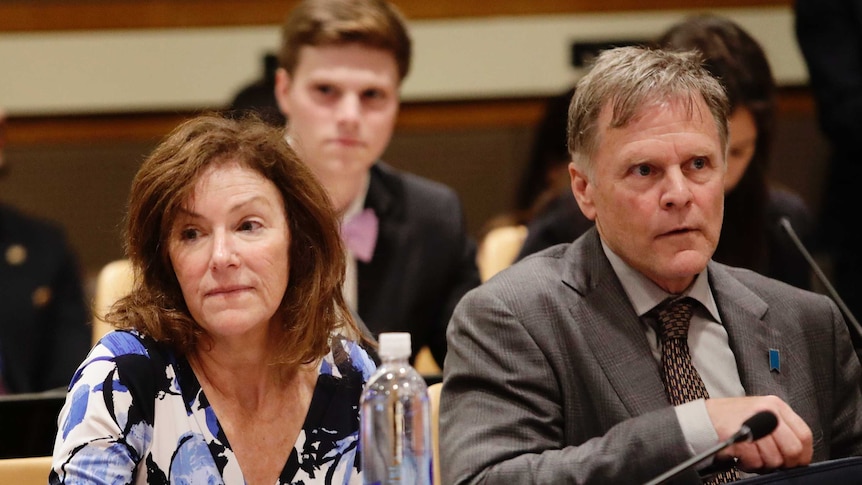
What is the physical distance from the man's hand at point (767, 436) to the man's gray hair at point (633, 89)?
579 millimetres

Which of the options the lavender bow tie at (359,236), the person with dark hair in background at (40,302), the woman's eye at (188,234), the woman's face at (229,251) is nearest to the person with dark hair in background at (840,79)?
the lavender bow tie at (359,236)

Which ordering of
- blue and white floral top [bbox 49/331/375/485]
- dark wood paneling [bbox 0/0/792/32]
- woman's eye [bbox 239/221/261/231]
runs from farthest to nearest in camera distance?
dark wood paneling [bbox 0/0/792/32] → woman's eye [bbox 239/221/261/231] → blue and white floral top [bbox 49/331/375/485]

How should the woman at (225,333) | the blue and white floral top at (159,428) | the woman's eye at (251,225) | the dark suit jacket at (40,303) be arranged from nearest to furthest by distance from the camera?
the blue and white floral top at (159,428) < the woman at (225,333) < the woman's eye at (251,225) < the dark suit jacket at (40,303)

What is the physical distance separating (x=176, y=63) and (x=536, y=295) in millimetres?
3183

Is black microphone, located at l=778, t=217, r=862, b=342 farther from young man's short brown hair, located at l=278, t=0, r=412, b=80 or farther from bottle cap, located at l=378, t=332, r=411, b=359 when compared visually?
young man's short brown hair, located at l=278, t=0, r=412, b=80

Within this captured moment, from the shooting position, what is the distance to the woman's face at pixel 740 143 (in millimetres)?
3387

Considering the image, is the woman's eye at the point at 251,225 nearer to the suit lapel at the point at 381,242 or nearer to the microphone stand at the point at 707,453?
the microphone stand at the point at 707,453

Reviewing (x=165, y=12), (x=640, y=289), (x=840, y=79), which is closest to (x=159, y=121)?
(x=165, y=12)

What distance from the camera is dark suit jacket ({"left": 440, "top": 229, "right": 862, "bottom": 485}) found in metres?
1.99

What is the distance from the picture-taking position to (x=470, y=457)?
207 centimetres

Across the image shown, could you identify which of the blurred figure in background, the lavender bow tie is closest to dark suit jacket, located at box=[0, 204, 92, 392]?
the lavender bow tie

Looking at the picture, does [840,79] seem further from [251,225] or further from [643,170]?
[251,225]

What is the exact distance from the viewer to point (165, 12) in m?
5.01

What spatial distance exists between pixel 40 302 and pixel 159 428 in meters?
2.21
